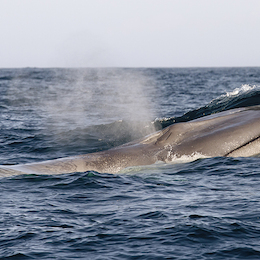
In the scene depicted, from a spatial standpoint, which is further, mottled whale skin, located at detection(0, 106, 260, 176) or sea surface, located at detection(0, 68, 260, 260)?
mottled whale skin, located at detection(0, 106, 260, 176)

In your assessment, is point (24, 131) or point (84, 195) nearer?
point (84, 195)

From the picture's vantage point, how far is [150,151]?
40.3 ft

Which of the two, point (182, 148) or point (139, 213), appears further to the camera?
point (182, 148)

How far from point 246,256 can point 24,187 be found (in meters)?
5.94

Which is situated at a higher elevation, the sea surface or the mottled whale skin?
the mottled whale skin

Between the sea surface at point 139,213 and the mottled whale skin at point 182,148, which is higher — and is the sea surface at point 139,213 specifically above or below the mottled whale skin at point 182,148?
below

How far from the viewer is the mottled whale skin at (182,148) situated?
11.9 meters

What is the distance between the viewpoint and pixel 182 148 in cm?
1217

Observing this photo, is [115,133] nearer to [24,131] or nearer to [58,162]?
[24,131]

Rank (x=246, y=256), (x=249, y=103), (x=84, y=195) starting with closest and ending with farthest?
(x=246, y=256) → (x=84, y=195) → (x=249, y=103)

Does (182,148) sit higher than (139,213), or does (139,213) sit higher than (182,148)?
(182,148)

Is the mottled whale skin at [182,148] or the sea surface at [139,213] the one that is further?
the mottled whale skin at [182,148]

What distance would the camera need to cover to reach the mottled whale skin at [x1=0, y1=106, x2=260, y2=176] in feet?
39.0

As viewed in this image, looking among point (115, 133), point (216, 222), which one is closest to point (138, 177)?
point (216, 222)
